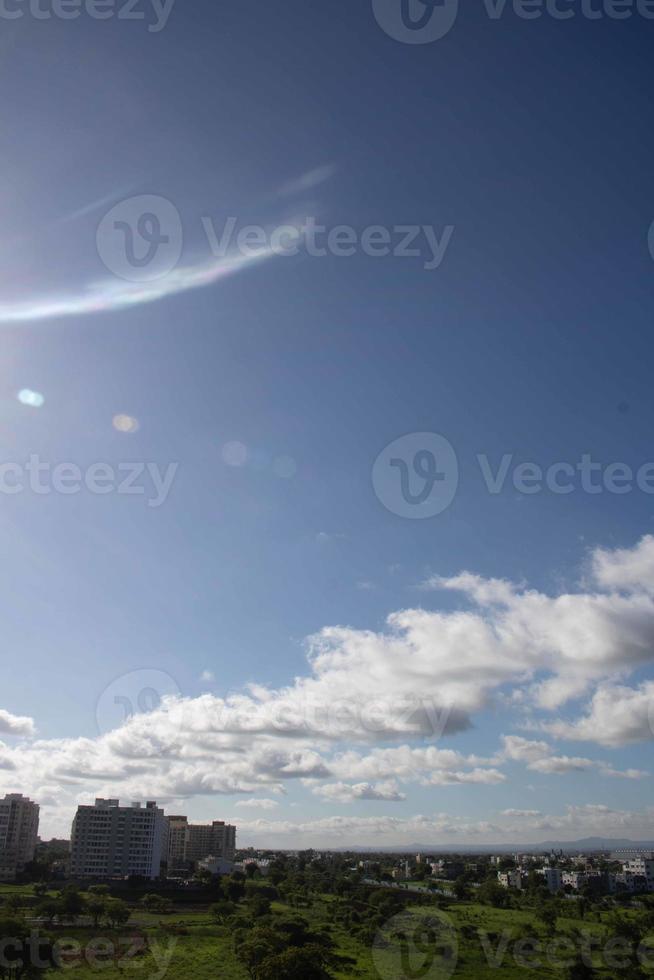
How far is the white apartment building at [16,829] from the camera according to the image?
397 ft

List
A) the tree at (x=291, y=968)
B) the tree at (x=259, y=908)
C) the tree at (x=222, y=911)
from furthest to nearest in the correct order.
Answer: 1. the tree at (x=222, y=911)
2. the tree at (x=259, y=908)
3. the tree at (x=291, y=968)

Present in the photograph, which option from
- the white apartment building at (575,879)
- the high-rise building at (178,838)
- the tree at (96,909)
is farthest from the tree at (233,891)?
the high-rise building at (178,838)

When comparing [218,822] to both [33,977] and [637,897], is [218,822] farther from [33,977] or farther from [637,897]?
[33,977]

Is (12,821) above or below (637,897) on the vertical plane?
above

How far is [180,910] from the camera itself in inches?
2987

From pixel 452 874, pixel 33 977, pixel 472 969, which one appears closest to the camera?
pixel 33 977

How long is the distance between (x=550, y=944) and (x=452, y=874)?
362 ft

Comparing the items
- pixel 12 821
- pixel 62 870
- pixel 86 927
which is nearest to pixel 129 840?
pixel 62 870

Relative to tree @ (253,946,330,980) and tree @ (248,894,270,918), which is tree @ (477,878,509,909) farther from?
tree @ (253,946,330,980)

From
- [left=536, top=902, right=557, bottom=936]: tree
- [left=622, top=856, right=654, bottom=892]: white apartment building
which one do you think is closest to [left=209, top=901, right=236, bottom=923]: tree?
[left=536, top=902, right=557, bottom=936]: tree

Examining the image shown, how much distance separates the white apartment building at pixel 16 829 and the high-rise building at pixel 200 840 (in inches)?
1958

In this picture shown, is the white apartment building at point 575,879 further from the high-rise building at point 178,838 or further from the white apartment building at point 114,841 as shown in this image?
the high-rise building at point 178,838

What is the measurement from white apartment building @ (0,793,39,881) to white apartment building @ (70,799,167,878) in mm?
9764

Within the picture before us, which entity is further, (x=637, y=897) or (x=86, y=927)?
(x=637, y=897)
